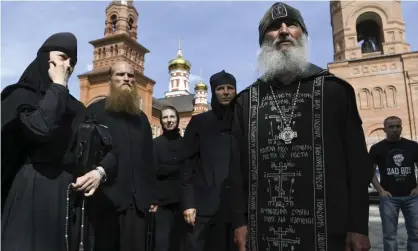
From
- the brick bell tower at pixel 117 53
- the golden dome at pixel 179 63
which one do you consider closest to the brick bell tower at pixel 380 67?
the brick bell tower at pixel 117 53

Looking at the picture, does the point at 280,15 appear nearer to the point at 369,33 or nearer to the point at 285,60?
the point at 285,60

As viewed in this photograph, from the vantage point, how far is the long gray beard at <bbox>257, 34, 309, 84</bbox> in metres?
2.04

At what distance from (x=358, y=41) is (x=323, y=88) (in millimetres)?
28648

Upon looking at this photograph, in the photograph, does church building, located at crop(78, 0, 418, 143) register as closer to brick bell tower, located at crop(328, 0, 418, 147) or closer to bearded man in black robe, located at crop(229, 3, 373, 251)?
brick bell tower, located at crop(328, 0, 418, 147)

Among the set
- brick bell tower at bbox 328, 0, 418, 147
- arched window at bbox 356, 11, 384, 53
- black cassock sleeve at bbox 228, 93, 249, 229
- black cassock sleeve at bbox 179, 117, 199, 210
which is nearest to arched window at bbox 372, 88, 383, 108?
brick bell tower at bbox 328, 0, 418, 147

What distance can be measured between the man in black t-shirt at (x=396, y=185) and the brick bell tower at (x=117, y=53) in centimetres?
2744

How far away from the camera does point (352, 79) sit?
997 inches

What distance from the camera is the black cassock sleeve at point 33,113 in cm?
184

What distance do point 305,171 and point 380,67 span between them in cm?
2672

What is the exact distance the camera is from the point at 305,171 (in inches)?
74.5

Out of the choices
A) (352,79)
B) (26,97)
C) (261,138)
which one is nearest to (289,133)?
(261,138)

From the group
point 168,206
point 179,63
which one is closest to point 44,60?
point 168,206

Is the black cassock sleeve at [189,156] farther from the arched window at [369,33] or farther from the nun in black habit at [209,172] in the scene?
the arched window at [369,33]

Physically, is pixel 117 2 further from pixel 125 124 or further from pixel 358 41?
pixel 125 124
